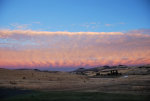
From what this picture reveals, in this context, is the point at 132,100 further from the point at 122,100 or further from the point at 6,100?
the point at 6,100

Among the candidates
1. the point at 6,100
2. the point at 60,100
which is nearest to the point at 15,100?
the point at 6,100

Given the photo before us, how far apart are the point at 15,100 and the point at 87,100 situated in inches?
295

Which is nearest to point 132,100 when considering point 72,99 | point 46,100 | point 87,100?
point 87,100

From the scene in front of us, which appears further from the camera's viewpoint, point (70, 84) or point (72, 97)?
point (70, 84)

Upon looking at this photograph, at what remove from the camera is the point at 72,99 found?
1973 centimetres

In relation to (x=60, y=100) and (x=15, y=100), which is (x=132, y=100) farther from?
(x=15, y=100)

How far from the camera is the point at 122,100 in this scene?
62.3 ft

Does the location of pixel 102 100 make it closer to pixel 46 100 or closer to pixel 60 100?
pixel 60 100

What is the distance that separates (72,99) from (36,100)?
3770 millimetres

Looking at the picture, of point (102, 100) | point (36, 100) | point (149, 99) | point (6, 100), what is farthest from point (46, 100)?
point (149, 99)

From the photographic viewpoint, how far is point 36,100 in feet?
62.7

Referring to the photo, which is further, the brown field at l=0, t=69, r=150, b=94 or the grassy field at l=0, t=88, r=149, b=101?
the brown field at l=0, t=69, r=150, b=94

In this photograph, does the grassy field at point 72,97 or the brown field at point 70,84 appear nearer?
the grassy field at point 72,97

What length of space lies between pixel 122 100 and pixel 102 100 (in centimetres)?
204
